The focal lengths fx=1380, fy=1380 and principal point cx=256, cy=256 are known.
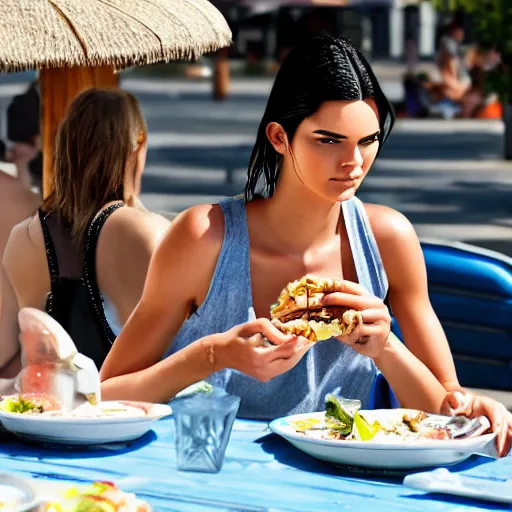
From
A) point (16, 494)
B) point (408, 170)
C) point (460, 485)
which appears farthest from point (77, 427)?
point (408, 170)

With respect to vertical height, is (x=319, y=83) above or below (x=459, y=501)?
above

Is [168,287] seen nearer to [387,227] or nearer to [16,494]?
[387,227]

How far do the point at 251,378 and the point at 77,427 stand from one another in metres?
0.55

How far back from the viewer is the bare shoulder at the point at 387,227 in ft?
10.9

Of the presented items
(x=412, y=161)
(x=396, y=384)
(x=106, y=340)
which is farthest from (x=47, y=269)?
(x=412, y=161)

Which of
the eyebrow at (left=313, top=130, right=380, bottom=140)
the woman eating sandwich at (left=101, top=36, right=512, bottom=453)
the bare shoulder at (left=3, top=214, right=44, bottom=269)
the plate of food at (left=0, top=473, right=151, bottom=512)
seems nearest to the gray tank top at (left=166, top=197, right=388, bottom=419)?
the woman eating sandwich at (left=101, top=36, right=512, bottom=453)

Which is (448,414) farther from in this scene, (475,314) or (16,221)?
(16,221)

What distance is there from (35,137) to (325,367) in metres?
6.12

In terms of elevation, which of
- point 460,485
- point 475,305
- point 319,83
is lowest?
point 475,305

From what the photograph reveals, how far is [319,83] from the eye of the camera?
304 cm

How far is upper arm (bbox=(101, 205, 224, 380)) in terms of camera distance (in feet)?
10.5

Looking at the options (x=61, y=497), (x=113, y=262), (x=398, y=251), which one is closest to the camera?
(x=61, y=497)

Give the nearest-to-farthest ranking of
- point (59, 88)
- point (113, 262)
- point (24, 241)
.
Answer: point (113, 262) → point (24, 241) → point (59, 88)

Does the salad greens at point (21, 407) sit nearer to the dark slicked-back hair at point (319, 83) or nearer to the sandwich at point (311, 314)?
the sandwich at point (311, 314)
